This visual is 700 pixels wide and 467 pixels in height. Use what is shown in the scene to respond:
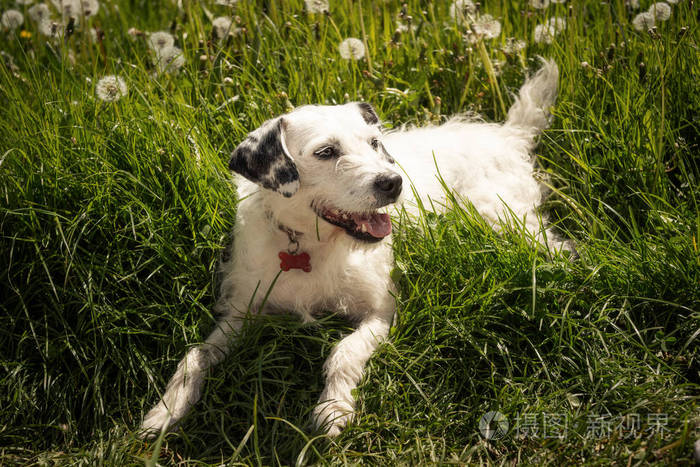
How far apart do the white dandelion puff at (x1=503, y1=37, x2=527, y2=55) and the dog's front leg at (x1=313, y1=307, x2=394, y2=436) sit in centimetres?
252

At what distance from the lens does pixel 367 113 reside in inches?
130

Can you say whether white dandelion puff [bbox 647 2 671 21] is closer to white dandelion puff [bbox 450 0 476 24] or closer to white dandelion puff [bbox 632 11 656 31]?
white dandelion puff [bbox 632 11 656 31]

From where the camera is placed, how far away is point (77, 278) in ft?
9.80

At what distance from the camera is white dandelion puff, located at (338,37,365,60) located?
396cm

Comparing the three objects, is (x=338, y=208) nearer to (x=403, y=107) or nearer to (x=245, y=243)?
(x=245, y=243)

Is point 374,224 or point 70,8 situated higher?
point 70,8

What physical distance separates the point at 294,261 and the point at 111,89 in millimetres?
1736

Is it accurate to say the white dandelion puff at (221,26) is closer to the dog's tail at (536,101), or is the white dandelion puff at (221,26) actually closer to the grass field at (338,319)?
the grass field at (338,319)

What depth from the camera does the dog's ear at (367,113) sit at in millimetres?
3273

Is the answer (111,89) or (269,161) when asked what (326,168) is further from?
(111,89)

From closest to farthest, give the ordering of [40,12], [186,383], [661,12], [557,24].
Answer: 1. [186,383]
2. [661,12]
3. [557,24]
4. [40,12]

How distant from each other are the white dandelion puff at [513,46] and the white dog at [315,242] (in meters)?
1.55

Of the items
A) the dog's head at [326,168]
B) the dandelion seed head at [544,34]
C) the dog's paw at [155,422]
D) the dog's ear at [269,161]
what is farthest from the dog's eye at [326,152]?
the dandelion seed head at [544,34]

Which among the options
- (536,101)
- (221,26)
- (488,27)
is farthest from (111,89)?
(536,101)
